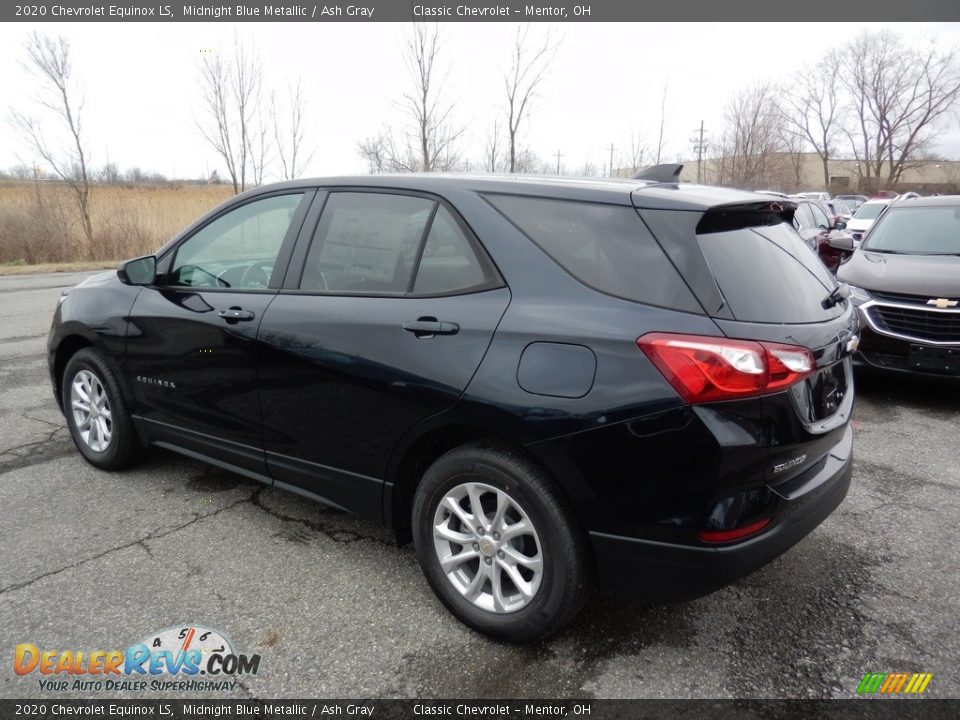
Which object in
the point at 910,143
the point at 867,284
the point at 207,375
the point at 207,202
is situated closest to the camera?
the point at 207,375

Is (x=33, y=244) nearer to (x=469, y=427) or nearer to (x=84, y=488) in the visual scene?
(x=84, y=488)

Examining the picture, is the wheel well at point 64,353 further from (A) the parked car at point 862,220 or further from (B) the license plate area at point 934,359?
(A) the parked car at point 862,220

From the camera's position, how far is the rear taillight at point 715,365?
6.95 ft

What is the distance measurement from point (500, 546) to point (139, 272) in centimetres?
263

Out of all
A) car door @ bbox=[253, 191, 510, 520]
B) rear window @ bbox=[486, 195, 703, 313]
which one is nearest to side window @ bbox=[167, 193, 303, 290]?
car door @ bbox=[253, 191, 510, 520]

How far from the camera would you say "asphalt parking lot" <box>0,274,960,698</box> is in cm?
239

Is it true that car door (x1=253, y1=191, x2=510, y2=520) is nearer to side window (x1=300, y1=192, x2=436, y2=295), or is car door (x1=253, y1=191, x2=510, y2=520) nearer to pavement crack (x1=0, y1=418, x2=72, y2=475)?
side window (x1=300, y1=192, x2=436, y2=295)

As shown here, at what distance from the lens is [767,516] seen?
223 cm

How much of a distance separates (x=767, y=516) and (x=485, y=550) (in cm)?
101

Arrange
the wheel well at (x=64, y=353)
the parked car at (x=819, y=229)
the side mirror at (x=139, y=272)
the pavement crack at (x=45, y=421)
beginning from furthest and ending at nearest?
the parked car at (x=819, y=229)
the pavement crack at (x=45, y=421)
the wheel well at (x=64, y=353)
the side mirror at (x=139, y=272)

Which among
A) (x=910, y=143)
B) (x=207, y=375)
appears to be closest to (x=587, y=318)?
(x=207, y=375)

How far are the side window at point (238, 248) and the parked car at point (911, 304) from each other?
400 centimetres

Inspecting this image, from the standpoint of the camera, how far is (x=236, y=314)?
3289 millimetres

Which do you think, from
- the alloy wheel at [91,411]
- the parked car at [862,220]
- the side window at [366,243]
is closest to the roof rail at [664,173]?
the side window at [366,243]
